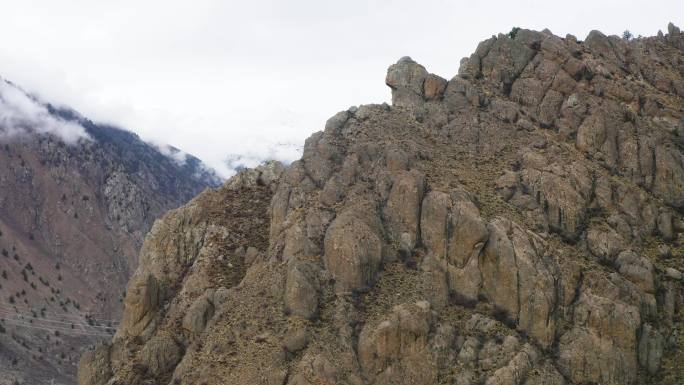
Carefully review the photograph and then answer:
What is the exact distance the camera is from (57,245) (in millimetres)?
178625

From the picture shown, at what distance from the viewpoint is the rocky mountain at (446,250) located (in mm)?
48688

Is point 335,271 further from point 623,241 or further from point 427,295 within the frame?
point 623,241

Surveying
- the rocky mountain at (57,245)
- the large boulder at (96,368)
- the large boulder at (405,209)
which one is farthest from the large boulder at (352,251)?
the rocky mountain at (57,245)

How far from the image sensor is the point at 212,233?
6091 cm

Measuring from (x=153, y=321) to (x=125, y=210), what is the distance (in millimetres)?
147441

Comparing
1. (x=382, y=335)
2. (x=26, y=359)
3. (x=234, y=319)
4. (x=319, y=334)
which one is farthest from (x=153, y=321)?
(x=26, y=359)

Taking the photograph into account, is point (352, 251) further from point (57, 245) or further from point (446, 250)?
point (57, 245)

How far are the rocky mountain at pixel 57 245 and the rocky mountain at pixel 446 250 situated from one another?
85221 mm

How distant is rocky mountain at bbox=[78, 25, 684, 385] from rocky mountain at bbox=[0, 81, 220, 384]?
3355 inches

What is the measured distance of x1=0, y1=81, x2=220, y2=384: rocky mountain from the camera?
461 feet

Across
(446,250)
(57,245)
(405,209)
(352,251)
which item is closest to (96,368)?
(352,251)

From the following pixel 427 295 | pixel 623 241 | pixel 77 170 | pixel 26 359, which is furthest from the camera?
pixel 77 170

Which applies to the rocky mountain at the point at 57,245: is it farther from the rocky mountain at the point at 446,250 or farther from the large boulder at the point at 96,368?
the rocky mountain at the point at 446,250

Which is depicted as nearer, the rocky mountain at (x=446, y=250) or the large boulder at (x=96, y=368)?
the rocky mountain at (x=446, y=250)
